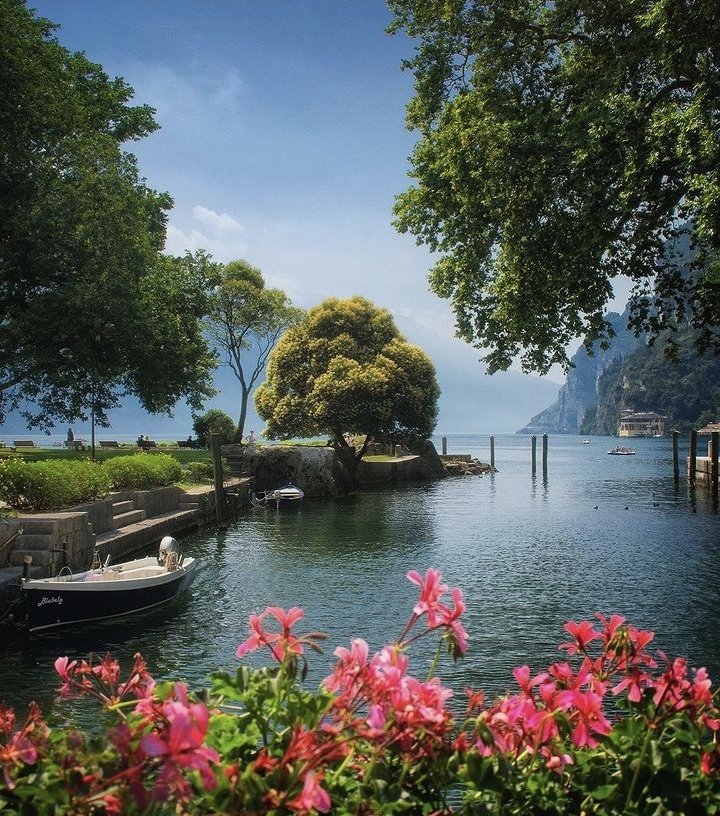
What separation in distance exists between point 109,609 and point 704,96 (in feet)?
45.7

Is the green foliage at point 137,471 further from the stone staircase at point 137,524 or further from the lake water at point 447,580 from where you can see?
the lake water at point 447,580

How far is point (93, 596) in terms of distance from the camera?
14555 millimetres

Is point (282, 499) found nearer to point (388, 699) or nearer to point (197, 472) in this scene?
point (197, 472)

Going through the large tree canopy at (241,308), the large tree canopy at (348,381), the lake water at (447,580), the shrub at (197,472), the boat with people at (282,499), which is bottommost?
the lake water at (447,580)

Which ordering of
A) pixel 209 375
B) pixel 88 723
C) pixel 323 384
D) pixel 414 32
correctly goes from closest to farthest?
1. pixel 88 723
2. pixel 414 32
3. pixel 209 375
4. pixel 323 384

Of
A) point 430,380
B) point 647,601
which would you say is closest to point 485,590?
point 647,601

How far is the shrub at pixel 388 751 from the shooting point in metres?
2.16

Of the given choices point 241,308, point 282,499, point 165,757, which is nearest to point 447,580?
point 165,757

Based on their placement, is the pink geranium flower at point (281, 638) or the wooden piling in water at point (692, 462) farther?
the wooden piling in water at point (692, 462)

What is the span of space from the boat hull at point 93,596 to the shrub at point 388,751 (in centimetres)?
1196

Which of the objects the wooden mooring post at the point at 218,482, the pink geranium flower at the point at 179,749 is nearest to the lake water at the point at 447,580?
the wooden mooring post at the point at 218,482

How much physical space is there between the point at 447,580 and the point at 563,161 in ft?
34.8

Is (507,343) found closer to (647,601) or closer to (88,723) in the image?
(647,601)

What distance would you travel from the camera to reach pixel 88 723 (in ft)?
31.8
